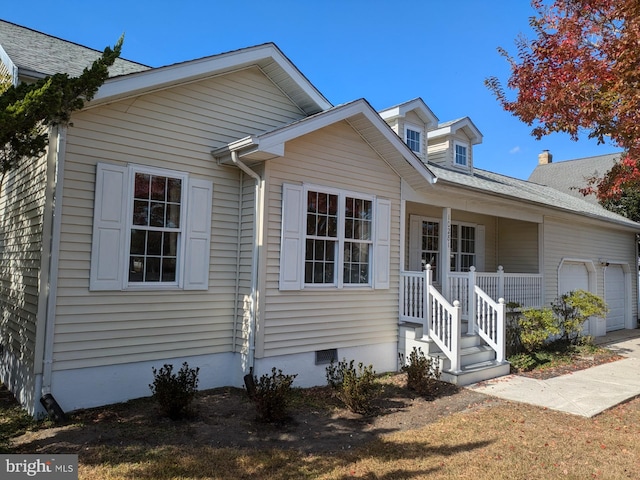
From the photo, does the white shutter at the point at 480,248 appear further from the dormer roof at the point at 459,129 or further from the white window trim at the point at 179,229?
the white window trim at the point at 179,229

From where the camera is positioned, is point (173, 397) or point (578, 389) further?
point (578, 389)

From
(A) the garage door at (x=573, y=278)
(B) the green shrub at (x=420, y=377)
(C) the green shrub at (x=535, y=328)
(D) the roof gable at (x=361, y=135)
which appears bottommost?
(B) the green shrub at (x=420, y=377)

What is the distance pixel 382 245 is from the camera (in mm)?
8570

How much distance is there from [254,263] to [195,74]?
3.10 metres

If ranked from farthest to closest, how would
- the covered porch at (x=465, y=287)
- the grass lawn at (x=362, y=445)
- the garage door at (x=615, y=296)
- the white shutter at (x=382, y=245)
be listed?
the garage door at (x=615, y=296) → the white shutter at (x=382, y=245) → the covered porch at (x=465, y=287) → the grass lawn at (x=362, y=445)

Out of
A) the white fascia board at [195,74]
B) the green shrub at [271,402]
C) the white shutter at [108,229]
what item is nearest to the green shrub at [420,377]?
the green shrub at [271,402]

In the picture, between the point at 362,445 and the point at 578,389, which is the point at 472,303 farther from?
the point at 362,445

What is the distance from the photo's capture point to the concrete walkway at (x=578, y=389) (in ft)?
22.0

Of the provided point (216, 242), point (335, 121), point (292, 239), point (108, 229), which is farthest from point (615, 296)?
point (108, 229)

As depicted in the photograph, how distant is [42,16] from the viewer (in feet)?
31.0

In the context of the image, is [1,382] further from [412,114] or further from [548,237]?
[548,237]

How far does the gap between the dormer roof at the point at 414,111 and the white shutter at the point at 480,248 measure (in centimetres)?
335

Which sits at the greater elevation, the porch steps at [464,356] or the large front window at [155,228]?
the large front window at [155,228]

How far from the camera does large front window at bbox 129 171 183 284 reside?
6387mm
